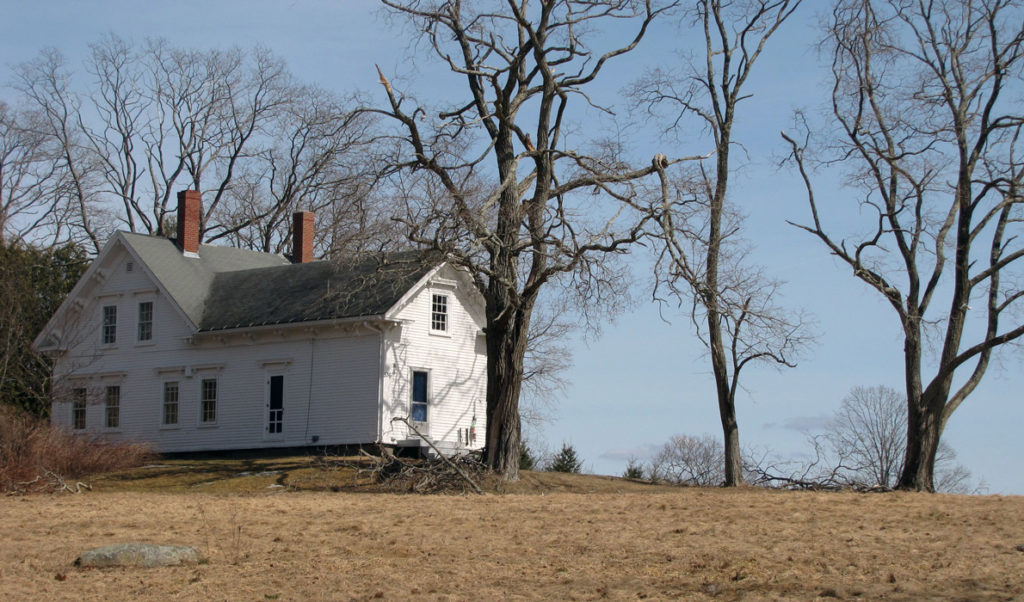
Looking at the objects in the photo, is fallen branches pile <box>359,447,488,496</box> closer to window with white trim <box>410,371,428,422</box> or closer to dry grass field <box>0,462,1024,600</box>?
dry grass field <box>0,462,1024,600</box>

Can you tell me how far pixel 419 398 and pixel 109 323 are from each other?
12.2 meters

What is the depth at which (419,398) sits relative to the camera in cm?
3503

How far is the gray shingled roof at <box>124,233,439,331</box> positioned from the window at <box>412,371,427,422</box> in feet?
8.74

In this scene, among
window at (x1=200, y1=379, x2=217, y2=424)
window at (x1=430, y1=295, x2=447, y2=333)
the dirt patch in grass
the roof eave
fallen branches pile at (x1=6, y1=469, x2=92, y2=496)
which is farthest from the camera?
window at (x1=200, y1=379, x2=217, y2=424)

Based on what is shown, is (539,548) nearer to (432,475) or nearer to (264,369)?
(432,475)

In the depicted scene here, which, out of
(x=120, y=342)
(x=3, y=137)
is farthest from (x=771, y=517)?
(x=3, y=137)

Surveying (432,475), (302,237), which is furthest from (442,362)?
(432,475)

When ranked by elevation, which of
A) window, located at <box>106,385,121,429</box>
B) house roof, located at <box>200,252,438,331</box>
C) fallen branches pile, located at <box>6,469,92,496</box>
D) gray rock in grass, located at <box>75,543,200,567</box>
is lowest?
fallen branches pile, located at <box>6,469,92,496</box>

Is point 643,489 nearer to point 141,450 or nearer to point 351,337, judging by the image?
point 351,337

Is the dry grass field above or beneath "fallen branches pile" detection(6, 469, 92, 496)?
above

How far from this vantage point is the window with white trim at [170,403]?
3828 cm

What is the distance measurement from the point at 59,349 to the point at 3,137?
19782 millimetres

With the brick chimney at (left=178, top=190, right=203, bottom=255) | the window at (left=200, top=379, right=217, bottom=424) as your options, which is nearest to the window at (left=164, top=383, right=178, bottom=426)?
the window at (left=200, top=379, right=217, bottom=424)

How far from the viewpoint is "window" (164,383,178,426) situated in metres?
38.3
